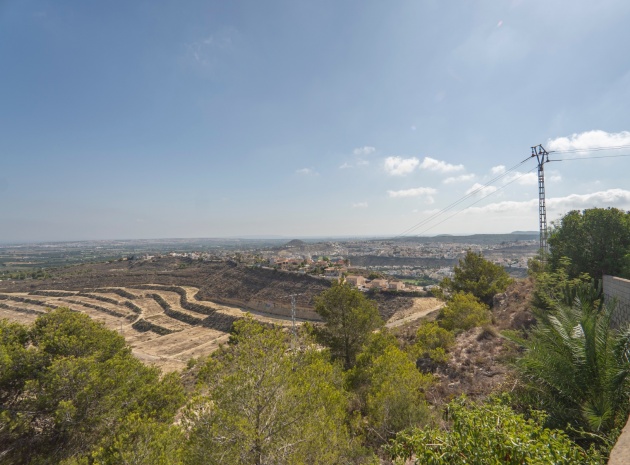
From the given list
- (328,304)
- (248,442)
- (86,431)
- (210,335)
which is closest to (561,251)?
(328,304)

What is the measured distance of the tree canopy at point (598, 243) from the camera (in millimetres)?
11117

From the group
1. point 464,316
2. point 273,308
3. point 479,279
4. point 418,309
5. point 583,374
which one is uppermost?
point 583,374

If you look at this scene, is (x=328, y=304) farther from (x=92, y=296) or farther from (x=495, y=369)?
(x=92, y=296)

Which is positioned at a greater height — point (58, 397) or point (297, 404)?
point (297, 404)

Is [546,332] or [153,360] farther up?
[546,332]

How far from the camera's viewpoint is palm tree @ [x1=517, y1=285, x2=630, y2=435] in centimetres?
434

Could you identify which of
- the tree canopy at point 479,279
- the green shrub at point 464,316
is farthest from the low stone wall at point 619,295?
the tree canopy at point 479,279

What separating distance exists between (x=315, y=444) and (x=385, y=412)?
2296 mm

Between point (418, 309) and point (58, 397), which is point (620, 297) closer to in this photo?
point (58, 397)

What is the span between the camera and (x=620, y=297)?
880 cm

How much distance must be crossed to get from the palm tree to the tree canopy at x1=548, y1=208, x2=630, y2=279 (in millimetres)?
7912

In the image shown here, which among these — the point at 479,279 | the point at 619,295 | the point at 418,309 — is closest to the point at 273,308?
the point at 418,309

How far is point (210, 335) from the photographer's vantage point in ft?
117

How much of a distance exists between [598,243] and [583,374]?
10.0 meters
